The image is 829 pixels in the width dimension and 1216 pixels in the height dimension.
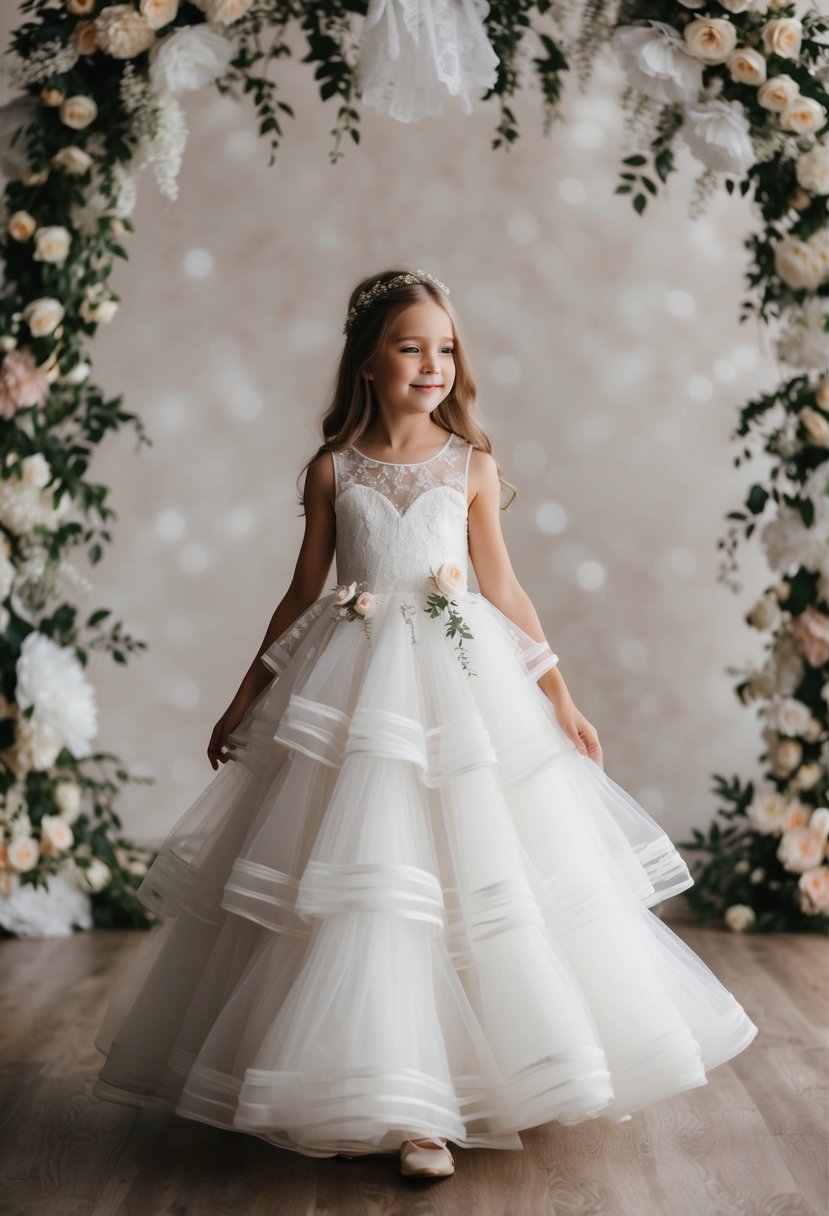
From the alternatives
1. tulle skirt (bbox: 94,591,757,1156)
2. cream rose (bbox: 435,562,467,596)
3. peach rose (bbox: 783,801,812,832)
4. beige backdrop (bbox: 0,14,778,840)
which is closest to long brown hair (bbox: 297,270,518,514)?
cream rose (bbox: 435,562,467,596)

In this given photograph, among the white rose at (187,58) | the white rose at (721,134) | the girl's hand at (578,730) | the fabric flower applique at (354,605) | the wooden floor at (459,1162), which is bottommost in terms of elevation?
the wooden floor at (459,1162)

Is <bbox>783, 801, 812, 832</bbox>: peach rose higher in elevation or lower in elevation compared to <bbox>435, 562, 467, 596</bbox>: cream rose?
lower

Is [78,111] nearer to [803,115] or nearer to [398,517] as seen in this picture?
[398,517]

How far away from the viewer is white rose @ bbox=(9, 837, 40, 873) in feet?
12.1

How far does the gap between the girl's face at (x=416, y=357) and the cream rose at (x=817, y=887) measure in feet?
6.78

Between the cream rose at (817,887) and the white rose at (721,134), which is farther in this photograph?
the cream rose at (817,887)

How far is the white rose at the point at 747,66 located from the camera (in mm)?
3164

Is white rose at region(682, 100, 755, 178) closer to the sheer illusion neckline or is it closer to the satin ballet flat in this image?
the sheer illusion neckline

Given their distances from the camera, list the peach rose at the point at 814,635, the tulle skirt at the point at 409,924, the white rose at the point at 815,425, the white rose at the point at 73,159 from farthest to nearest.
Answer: the peach rose at the point at 814,635 → the white rose at the point at 815,425 → the white rose at the point at 73,159 → the tulle skirt at the point at 409,924

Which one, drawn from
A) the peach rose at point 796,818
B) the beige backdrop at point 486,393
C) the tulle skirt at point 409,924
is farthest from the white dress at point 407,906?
the beige backdrop at point 486,393

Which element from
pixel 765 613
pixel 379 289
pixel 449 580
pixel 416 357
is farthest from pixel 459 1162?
pixel 765 613

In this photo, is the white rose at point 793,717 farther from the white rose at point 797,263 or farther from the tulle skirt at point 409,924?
the tulle skirt at point 409,924

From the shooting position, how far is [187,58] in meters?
3.19

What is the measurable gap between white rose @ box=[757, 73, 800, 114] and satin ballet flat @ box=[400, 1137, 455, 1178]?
8.29 feet
